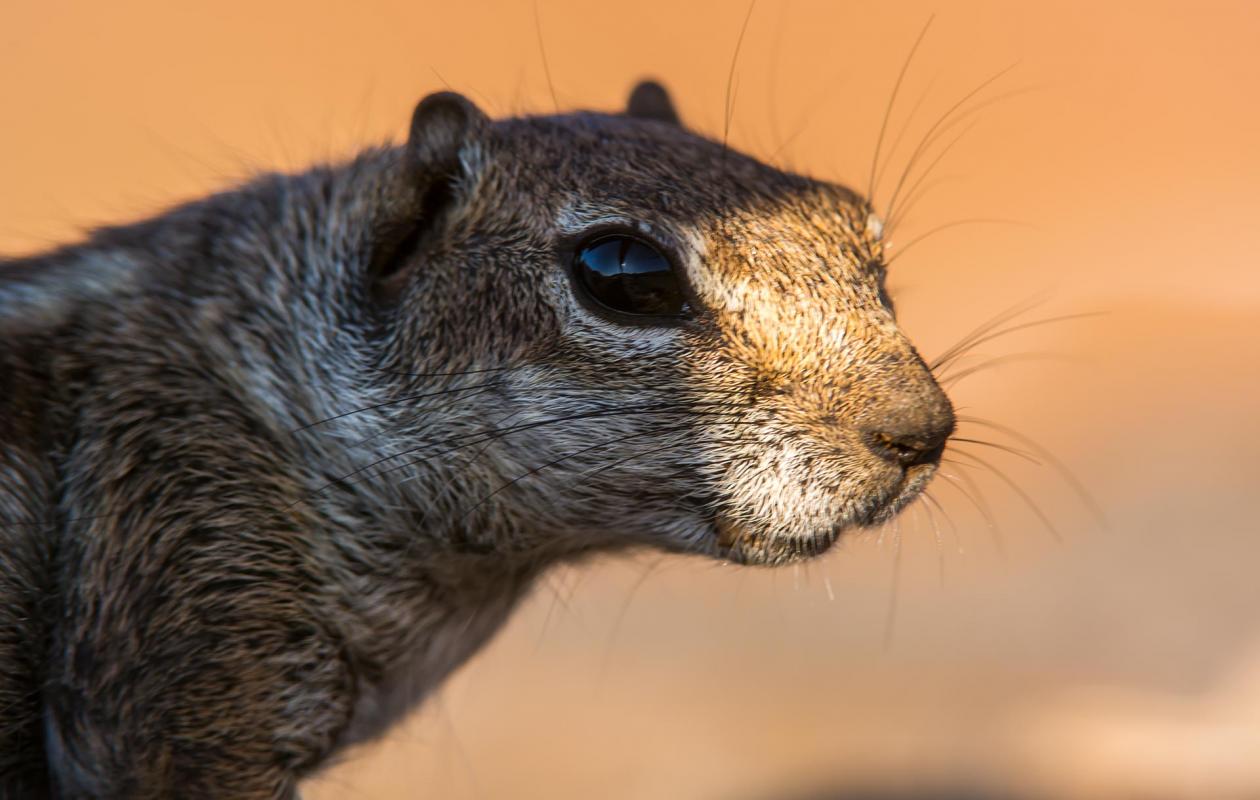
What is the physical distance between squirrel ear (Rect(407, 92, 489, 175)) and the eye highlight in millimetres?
508

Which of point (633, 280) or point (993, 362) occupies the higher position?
point (993, 362)

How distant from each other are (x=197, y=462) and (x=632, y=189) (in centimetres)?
117

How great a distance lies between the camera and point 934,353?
27.7 feet

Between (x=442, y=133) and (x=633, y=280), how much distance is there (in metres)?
0.66

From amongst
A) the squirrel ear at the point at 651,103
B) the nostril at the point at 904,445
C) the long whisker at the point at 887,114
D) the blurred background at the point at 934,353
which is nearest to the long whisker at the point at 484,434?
the nostril at the point at 904,445

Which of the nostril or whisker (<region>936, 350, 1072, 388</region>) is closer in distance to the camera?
the nostril

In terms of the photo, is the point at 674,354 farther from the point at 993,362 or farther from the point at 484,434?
the point at 993,362

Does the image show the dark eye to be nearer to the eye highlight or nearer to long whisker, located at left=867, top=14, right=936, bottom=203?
the eye highlight

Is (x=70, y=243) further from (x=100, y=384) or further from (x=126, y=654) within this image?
(x=126, y=654)

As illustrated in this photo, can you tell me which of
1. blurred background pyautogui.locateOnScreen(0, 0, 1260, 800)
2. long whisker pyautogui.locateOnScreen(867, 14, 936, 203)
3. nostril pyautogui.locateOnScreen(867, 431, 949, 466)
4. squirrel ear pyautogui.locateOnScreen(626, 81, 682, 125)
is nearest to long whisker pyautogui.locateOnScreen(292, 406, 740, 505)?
nostril pyautogui.locateOnScreen(867, 431, 949, 466)

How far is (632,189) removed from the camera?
2.89 m

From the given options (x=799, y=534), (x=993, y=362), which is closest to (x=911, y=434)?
(x=799, y=534)

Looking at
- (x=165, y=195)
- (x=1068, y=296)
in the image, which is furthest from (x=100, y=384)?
(x=1068, y=296)

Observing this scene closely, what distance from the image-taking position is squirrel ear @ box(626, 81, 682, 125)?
12.9ft
